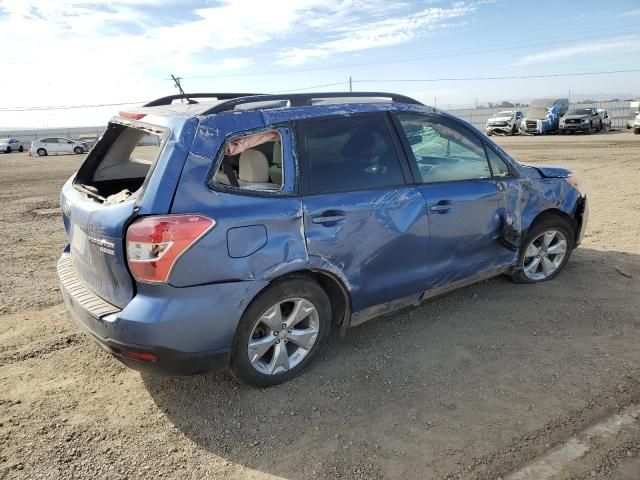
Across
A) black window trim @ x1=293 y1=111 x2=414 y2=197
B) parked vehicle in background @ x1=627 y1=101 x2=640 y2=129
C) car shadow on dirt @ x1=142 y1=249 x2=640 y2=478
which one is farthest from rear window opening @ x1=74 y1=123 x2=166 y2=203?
parked vehicle in background @ x1=627 y1=101 x2=640 y2=129

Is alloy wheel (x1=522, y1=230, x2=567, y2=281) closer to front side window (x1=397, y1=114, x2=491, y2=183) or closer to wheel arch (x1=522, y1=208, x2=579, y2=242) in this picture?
wheel arch (x1=522, y1=208, x2=579, y2=242)

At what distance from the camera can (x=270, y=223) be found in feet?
9.78

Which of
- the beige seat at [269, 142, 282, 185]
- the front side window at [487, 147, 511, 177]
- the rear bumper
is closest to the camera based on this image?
the rear bumper

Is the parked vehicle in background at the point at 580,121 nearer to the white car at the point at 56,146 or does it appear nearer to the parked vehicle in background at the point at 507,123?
the parked vehicle in background at the point at 507,123

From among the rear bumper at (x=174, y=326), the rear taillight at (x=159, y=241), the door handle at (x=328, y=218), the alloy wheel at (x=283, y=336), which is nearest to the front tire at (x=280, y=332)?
the alloy wheel at (x=283, y=336)

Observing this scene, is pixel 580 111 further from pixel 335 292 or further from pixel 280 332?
pixel 280 332

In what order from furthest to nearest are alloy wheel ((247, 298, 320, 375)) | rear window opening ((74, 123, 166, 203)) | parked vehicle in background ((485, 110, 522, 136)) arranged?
parked vehicle in background ((485, 110, 522, 136)), rear window opening ((74, 123, 166, 203)), alloy wheel ((247, 298, 320, 375))

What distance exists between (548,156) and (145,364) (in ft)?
58.6

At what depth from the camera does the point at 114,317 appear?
284 centimetres

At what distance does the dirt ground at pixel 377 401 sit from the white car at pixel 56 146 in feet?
122

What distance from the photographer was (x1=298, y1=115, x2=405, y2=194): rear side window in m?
3.28

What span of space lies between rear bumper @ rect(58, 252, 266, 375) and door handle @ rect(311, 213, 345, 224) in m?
0.52

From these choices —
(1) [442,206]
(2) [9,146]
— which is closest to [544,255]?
(1) [442,206]

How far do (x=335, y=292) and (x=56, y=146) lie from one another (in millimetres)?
39692
